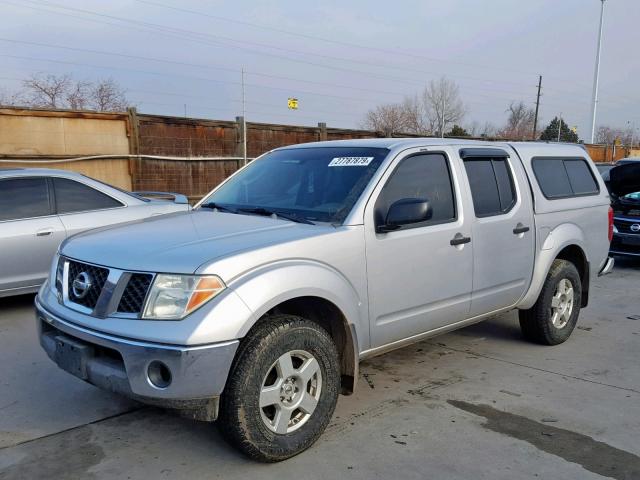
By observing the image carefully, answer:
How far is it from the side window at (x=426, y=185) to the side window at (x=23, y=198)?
428 centimetres

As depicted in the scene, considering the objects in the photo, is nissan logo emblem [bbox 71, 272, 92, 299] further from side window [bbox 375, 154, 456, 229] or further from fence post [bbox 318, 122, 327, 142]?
fence post [bbox 318, 122, 327, 142]

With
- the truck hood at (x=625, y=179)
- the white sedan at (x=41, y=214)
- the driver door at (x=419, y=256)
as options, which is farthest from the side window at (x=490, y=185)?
the truck hood at (x=625, y=179)

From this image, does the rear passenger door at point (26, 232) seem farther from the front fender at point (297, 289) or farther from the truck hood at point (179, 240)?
the front fender at point (297, 289)

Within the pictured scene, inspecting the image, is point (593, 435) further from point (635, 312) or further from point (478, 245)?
point (635, 312)

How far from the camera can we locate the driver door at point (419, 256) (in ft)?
12.3

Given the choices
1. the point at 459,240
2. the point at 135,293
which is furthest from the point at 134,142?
the point at 135,293

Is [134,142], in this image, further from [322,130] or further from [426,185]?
[426,185]

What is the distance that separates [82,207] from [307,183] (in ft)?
11.9

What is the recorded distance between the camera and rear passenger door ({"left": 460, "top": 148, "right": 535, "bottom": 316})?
14.7 ft

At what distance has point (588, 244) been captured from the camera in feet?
18.6

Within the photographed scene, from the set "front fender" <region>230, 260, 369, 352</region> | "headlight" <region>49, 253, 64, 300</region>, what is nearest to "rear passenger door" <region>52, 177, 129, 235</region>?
"headlight" <region>49, 253, 64, 300</region>

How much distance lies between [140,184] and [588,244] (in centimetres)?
974

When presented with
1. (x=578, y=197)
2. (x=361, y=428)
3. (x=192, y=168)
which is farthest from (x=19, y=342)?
(x=192, y=168)

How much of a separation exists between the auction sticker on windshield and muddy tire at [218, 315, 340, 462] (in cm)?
126
